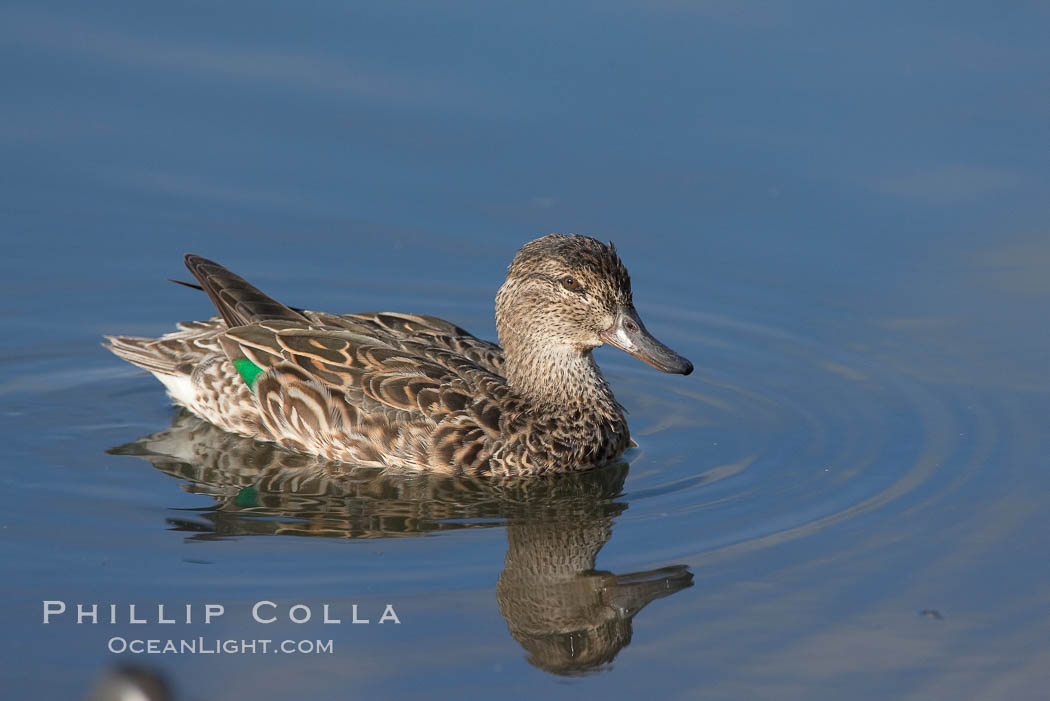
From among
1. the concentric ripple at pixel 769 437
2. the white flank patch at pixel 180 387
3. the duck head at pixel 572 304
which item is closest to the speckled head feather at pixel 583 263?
the duck head at pixel 572 304

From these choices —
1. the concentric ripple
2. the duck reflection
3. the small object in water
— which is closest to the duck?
the duck reflection

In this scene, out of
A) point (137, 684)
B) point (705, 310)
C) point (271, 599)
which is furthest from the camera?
point (705, 310)

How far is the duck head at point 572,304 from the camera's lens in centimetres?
942

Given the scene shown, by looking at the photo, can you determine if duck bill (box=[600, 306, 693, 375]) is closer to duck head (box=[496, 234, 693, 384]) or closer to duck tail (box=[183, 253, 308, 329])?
duck head (box=[496, 234, 693, 384])

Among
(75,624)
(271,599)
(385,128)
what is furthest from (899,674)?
(385,128)

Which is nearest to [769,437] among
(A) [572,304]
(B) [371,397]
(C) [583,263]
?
(A) [572,304]

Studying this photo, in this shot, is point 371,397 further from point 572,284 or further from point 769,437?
point 769,437

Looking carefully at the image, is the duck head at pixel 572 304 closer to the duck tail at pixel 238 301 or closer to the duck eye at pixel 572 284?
the duck eye at pixel 572 284

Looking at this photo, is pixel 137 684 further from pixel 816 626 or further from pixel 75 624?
pixel 816 626

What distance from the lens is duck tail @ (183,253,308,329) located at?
397 inches

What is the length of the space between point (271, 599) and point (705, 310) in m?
4.64

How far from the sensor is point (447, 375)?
31.6 ft

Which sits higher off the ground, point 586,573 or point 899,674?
point 586,573

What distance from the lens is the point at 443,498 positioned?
906 cm
